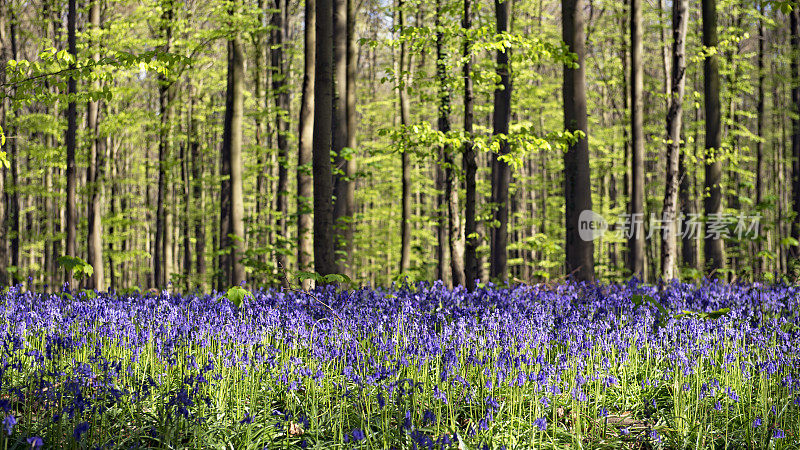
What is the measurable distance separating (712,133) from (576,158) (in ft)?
18.2

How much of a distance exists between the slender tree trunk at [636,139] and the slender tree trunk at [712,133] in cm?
153

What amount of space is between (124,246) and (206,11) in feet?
64.1

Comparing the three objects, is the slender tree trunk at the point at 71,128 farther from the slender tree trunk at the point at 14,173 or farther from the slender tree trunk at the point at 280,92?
the slender tree trunk at the point at 280,92

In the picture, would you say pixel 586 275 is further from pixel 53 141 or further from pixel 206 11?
pixel 53 141

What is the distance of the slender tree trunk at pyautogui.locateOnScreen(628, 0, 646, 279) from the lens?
14.8m

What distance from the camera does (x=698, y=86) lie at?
30.0m

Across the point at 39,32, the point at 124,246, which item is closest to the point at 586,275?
the point at 39,32

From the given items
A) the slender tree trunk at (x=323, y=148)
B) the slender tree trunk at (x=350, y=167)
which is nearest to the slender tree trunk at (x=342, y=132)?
the slender tree trunk at (x=350, y=167)

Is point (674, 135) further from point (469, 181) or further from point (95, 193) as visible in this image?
point (95, 193)

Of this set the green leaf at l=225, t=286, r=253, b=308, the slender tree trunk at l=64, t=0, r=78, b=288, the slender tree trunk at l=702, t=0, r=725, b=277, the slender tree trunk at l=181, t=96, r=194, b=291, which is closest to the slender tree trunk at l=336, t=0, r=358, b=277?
the slender tree trunk at l=64, t=0, r=78, b=288

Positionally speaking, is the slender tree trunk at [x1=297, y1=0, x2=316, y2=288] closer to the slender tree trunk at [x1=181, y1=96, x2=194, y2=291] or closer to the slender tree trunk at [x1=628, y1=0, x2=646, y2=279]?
the slender tree trunk at [x1=628, y1=0, x2=646, y2=279]

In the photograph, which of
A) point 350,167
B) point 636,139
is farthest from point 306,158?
point 636,139

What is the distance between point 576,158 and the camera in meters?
10.5

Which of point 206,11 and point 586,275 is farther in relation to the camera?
point 206,11
